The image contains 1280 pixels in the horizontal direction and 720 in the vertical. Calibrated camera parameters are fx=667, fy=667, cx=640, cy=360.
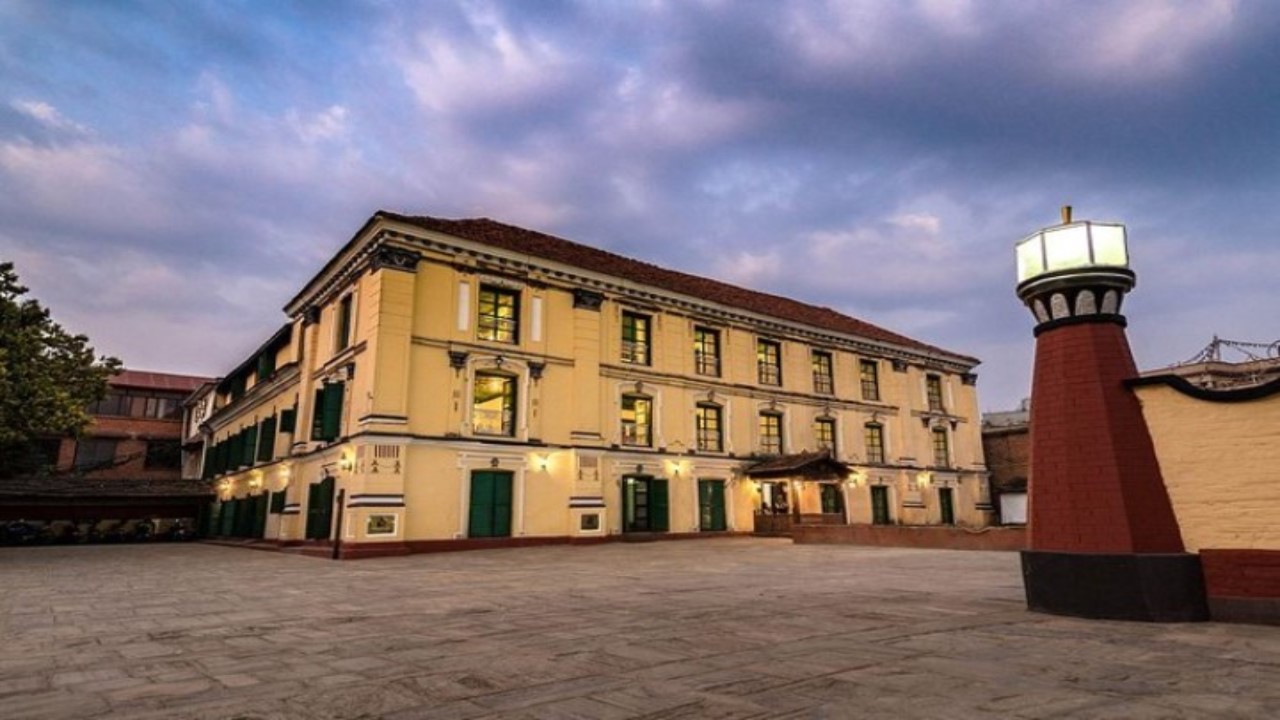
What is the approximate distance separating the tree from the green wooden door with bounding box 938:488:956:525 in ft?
99.6

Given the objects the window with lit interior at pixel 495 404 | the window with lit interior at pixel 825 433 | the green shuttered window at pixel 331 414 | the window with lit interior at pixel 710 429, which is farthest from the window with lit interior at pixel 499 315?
the window with lit interior at pixel 825 433

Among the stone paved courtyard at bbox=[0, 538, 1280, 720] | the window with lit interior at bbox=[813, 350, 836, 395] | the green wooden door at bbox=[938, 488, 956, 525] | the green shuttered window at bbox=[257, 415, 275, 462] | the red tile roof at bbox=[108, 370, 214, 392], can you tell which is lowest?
the stone paved courtyard at bbox=[0, 538, 1280, 720]

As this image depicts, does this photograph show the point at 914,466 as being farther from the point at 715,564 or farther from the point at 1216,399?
the point at 1216,399

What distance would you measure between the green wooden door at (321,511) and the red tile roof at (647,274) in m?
7.31

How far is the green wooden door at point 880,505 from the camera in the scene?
2663 centimetres

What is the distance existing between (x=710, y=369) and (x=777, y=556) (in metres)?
10.1

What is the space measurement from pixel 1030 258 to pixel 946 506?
2606cm

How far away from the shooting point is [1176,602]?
5164 mm

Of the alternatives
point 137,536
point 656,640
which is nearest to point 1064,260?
point 656,640

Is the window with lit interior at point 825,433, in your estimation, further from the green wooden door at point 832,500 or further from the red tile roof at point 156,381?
the red tile roof at point 156,381

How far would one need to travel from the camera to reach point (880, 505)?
26906 millimetres

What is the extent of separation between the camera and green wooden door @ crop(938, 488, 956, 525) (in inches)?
1145

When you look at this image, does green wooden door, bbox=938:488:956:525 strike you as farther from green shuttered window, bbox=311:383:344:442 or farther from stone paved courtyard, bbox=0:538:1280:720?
green shuttered window, bbox=311:383:344:442

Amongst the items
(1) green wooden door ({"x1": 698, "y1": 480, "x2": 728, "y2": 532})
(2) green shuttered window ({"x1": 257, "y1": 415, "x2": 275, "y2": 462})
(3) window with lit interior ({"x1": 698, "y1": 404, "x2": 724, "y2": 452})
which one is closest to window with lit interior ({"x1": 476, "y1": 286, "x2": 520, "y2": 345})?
(3) window with lit interior ({"x1": 698, "y1": 404, "x2": 724, "y2": 452})
